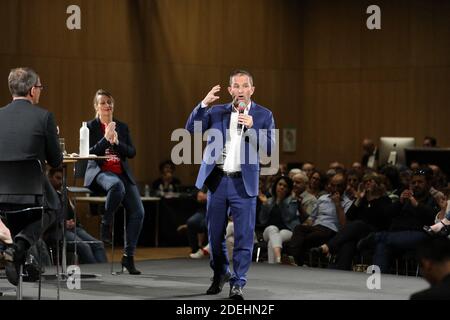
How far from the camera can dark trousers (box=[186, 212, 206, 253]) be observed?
11766mm

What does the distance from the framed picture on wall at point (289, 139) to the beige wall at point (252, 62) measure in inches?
4.8

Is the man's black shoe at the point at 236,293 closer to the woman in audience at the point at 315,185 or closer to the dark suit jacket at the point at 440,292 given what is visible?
the dark suit jacket at the point at 440,292

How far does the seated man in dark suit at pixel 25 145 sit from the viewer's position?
5.90 meters

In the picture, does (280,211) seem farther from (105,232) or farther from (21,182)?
(21,182)

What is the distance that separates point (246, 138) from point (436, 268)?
3141 mm

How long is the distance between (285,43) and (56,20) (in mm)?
4424

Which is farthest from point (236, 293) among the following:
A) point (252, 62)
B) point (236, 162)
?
point (252, 62)

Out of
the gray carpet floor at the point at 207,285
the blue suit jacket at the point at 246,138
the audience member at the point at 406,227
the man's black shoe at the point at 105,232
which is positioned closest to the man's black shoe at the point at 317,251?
the audience member at the point at 406,227

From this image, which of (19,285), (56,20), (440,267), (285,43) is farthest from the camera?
(285,43)

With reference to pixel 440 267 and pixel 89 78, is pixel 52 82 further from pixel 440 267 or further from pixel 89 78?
pixel 440 267

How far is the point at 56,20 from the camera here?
1316 cm

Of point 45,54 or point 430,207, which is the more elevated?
point 45,54

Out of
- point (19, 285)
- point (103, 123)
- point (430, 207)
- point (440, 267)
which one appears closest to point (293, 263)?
point (430, 207)

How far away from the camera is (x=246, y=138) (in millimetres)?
6852
